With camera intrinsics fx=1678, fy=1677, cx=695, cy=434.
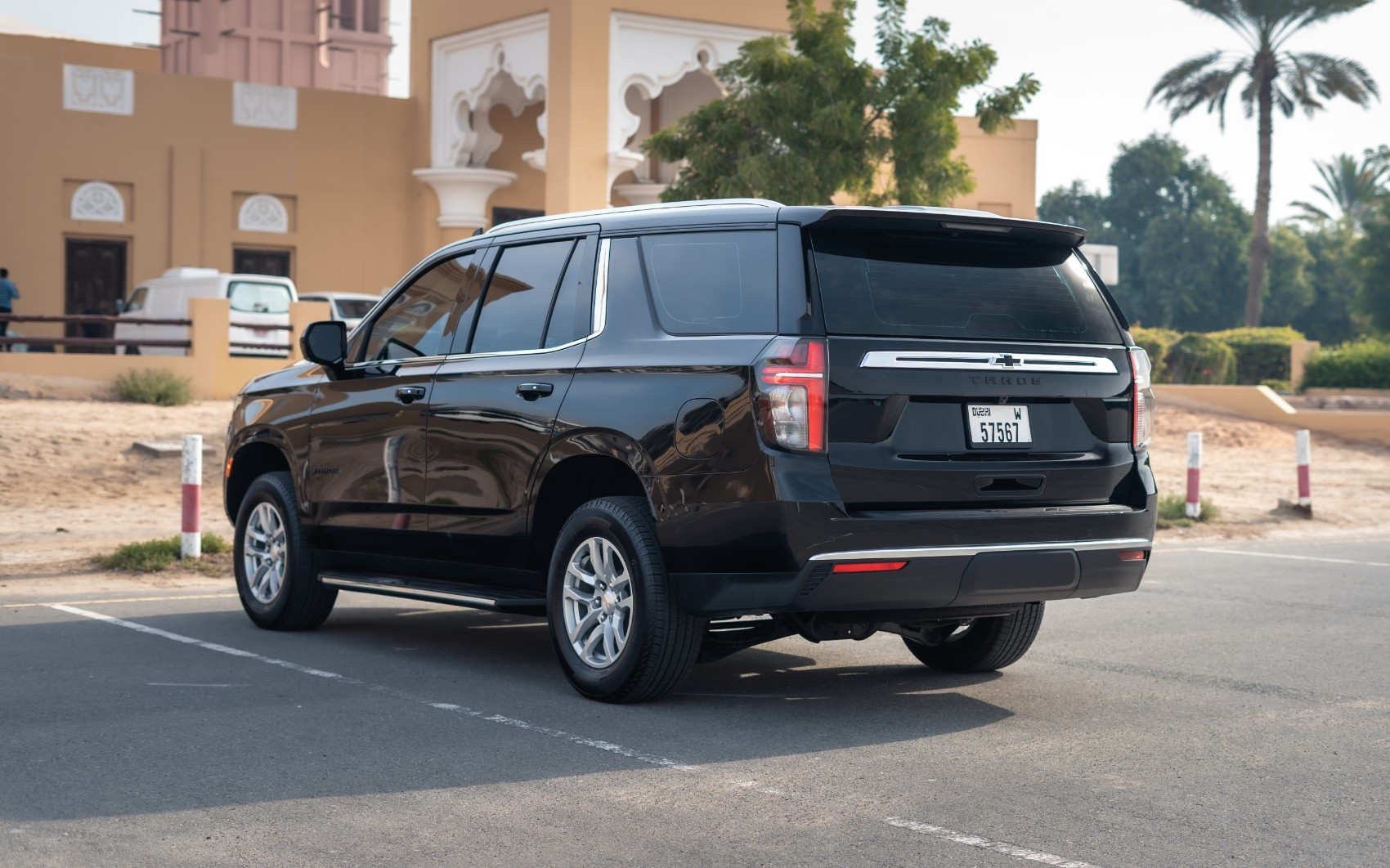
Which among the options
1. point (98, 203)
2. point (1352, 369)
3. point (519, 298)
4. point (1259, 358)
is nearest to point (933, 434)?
point (519, 298)

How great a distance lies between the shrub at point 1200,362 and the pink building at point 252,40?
24921 millimetres

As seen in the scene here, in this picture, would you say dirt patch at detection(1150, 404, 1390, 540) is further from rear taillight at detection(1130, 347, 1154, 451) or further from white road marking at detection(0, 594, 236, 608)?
rear taillight at detection(1130, 347, 1154, 451)

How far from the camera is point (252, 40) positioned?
Answer: 157 ft

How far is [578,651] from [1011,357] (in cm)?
218

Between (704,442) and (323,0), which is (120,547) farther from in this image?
(323,0)

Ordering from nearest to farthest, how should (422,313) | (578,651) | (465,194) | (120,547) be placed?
(578,651) < (422,313) < (120,547) < (465,194)

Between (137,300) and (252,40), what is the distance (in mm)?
19989

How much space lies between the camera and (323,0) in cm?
5031

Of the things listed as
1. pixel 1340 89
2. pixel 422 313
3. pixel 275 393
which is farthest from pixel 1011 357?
pixel 1340 89

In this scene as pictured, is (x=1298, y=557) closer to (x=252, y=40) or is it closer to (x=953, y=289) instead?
(x=953, y=289)

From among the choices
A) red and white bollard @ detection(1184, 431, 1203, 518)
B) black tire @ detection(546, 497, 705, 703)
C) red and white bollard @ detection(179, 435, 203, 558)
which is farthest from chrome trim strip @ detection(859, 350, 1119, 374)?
red and white bollard @ detection(1184, 431, 1203, 518)

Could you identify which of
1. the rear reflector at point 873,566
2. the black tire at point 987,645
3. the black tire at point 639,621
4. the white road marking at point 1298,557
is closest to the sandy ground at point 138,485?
the white road marking at point 1298,557

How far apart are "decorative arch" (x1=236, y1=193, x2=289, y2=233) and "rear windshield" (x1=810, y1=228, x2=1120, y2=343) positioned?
29.1m

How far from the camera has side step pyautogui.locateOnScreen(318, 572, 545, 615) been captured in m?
7.40
